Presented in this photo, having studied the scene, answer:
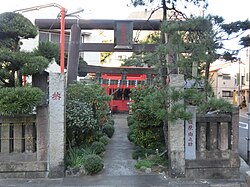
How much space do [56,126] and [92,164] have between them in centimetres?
127

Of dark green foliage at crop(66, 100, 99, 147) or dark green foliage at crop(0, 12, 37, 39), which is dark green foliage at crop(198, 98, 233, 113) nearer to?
dark green foliage at crop(66, 100, 99, 147)

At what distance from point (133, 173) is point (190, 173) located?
141 cm

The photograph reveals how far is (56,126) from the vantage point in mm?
7551

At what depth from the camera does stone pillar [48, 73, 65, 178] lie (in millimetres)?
7527

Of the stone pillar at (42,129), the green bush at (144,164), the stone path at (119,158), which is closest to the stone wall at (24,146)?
the stone pillar at (42,129)

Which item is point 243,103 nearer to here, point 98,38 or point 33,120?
point 98,38

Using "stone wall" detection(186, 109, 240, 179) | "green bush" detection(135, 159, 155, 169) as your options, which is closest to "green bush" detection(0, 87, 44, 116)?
"green bush" detection(135, 159, 155, 169)

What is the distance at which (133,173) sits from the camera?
311 inches

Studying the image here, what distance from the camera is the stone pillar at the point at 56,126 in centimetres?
753

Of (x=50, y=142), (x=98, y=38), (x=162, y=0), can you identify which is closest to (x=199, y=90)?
(x=162, y=0)

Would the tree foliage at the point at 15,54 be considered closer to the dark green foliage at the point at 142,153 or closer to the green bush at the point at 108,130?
the dark green foliage at the point at 142,153

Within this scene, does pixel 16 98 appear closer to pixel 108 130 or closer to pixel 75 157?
pixel 75 157

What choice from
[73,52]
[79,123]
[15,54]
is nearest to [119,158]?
[79,123]

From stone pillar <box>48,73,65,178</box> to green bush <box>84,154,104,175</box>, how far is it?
24.3 inches
